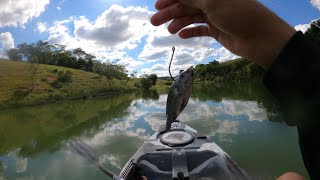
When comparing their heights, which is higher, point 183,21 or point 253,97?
point 183,21

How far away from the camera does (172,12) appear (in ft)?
4.53

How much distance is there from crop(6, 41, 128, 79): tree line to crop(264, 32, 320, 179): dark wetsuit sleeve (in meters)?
83.8

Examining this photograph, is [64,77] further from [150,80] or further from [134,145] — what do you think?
[150,80]

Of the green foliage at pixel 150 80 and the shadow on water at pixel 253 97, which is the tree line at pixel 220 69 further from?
the shadow on water at pixel 253 97

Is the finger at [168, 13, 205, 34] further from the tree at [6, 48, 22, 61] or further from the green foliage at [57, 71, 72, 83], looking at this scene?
the tree at [6, 48, 22, 61]

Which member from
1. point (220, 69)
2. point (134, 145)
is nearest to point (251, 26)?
point (220, 69)

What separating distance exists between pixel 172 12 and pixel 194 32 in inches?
9.3

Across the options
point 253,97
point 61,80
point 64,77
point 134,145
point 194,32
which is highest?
point 64,77

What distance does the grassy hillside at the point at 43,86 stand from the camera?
4612cm

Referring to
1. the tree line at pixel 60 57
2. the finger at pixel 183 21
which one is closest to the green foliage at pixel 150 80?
the finger at pixel 183 21

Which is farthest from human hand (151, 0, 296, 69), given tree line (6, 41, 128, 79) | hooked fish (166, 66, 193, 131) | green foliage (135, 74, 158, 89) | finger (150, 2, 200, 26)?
tree line (6, 41, 128, 79)

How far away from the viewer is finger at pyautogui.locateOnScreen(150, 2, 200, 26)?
1352 millimetres

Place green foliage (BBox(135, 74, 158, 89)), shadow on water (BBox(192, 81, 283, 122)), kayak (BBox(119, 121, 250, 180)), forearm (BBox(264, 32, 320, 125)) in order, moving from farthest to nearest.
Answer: shadow on water (BBox(192, 81, 283, 122)), green foliage (BBox(135, 74, 158, 89)), kayak (BBox(119, 121, 250, 180)), forearm (BBox(264, 32, 320, 125))

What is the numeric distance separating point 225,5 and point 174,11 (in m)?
0.50
